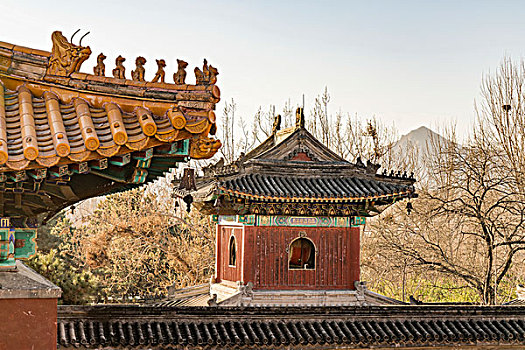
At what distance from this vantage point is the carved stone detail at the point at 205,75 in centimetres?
370

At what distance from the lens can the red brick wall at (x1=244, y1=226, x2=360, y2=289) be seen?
1280 cm

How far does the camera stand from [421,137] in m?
115

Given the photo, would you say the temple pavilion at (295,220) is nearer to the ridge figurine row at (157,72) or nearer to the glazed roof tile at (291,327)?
the glazed roof tile at (291,327)

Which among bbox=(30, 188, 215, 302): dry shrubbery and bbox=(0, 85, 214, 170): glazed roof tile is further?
bbox=(30, 188, 215, 302): dry shrubbery

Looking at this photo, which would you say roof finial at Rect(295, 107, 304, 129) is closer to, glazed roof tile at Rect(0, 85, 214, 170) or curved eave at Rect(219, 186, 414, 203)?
curved eave at Rect(219, 186, 414, 203)

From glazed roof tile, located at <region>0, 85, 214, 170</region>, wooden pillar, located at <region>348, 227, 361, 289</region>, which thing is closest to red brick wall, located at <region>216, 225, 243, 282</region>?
wooden pillar, located at <region>348, 227, 361, 289</region>

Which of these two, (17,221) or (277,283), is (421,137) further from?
(17,221)

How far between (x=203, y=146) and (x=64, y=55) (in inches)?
40.2

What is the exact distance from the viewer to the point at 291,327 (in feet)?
29.6

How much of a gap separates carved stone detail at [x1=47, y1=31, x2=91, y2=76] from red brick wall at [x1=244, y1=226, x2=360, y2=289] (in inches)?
362

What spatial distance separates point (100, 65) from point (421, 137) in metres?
115

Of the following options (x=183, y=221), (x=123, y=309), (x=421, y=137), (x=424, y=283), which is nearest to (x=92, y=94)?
(x=123, y=309)

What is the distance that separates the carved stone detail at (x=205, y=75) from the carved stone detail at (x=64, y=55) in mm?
695

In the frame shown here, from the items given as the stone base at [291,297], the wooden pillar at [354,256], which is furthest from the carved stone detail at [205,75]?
the wooden pillar at [354,256]
